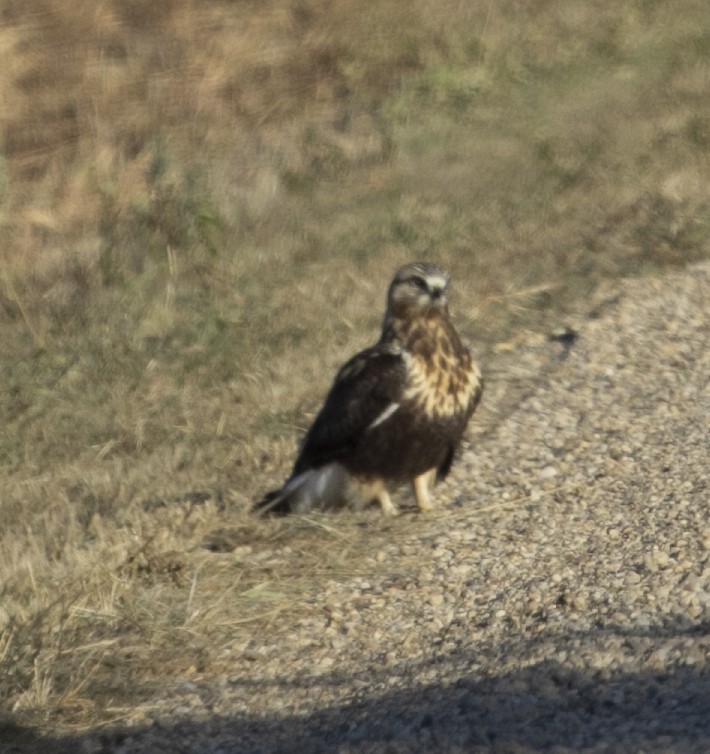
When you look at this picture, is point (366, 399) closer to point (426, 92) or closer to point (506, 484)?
point (506, 484)

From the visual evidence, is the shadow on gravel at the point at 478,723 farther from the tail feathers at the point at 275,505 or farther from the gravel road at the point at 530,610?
the tail feathers at the point at 275,505

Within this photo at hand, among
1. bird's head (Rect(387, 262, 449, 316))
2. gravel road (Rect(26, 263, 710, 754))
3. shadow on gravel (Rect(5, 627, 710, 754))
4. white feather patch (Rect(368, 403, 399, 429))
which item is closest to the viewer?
shadow on gravel (Rect(5, 627, 710, 754))

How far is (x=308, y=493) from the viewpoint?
22.8 feet

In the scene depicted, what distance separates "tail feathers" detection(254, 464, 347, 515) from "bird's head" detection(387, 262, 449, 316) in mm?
723

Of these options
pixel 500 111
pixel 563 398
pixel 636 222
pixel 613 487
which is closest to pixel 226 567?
pixel 613 487

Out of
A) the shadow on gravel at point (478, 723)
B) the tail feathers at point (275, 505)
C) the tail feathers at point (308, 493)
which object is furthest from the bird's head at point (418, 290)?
the shadow on gravel at point (478, 723)

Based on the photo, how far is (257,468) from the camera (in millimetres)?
7574

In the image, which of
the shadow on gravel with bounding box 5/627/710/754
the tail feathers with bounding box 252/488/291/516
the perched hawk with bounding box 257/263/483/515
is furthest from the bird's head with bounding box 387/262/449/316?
the shadow on gravel with bounding box 5/627/710/754

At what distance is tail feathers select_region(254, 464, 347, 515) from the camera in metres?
6.86

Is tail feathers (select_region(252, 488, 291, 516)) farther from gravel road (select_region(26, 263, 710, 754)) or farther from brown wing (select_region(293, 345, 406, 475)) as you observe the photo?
gravel road (select_region(26, 263, 710, 754))

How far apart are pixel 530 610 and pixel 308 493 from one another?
151 centimetres

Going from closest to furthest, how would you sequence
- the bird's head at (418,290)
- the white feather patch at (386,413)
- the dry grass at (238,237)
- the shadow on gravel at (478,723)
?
the shadow on gravel at (478,723) < the dry grass at (238,237) < the white feather patch at (386,413) < the bird's head at (418,290)

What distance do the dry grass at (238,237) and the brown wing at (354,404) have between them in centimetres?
31

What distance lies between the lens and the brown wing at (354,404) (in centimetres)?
684
